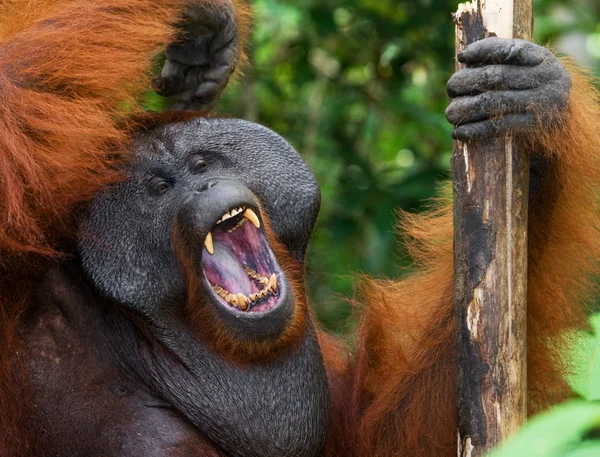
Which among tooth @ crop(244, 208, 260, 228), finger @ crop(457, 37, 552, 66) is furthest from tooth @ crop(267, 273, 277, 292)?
finger @ crop(457, 37, 552, 66)

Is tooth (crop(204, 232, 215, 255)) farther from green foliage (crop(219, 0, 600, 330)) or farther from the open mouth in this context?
green foliage (crop(219, 0, 600, 330))

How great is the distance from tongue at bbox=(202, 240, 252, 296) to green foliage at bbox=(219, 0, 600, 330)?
6.35 feet

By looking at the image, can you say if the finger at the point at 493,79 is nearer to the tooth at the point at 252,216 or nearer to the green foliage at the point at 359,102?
the tooth at the point at 252,216

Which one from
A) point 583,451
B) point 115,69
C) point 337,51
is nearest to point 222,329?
point 115,69

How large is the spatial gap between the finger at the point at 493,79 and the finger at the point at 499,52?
0.05ft

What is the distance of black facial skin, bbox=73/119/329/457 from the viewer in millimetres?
2254

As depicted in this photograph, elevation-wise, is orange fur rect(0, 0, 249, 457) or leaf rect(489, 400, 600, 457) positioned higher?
leaf rect(489, 400, 600, 457)

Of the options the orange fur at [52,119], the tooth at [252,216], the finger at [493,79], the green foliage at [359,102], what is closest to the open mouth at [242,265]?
the tooth at [252,216]

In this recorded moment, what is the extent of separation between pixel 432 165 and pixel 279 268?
2.36 m

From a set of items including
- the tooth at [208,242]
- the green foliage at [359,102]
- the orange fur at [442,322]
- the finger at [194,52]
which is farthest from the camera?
the green foliage at [359,102]

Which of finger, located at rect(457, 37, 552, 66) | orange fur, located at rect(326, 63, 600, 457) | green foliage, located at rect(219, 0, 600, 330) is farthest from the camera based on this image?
green foliage, located at rect(219, 0, 600, 330)

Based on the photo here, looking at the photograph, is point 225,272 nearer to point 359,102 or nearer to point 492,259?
point 492,259

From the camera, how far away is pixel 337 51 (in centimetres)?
503

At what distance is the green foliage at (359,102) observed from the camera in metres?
4.45
